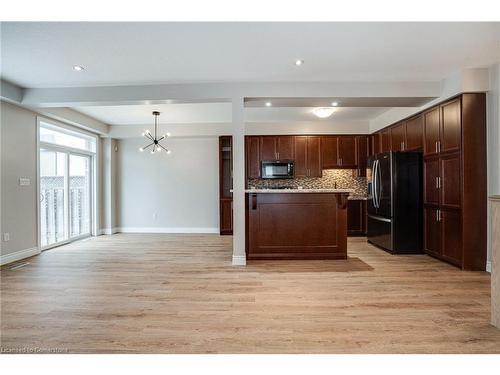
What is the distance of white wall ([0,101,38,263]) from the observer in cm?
405

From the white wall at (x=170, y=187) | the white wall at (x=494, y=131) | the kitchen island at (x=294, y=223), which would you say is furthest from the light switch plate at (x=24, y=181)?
the white wall at (x=494, y=131)

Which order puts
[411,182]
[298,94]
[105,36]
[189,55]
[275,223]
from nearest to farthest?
1. [105,36]
2. [189,55]
3. [298,94]
4. [275,223]
5. [411,182]

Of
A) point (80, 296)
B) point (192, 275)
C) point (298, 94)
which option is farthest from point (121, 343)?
point (298, 94)

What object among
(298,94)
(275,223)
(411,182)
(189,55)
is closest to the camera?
(189,55)

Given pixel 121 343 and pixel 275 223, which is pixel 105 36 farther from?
pixel 275 223

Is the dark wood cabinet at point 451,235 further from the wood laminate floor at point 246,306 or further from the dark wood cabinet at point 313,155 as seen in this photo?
the dark wood cabinet at point 313,155

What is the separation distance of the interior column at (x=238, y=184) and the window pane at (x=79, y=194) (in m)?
3.99

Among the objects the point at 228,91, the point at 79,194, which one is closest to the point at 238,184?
the point at 228,91

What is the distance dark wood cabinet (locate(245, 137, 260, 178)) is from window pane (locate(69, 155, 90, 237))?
12.2ft

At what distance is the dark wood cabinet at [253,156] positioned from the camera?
6.41 meters

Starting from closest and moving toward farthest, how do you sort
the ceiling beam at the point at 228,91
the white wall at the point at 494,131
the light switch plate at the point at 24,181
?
the white wall at the point at 494,131 < the ceiling beam at the point at 228,91 < the light switch plate at the point at 24,181

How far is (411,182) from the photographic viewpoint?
14.6 ft

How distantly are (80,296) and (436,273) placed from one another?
13.6ft
